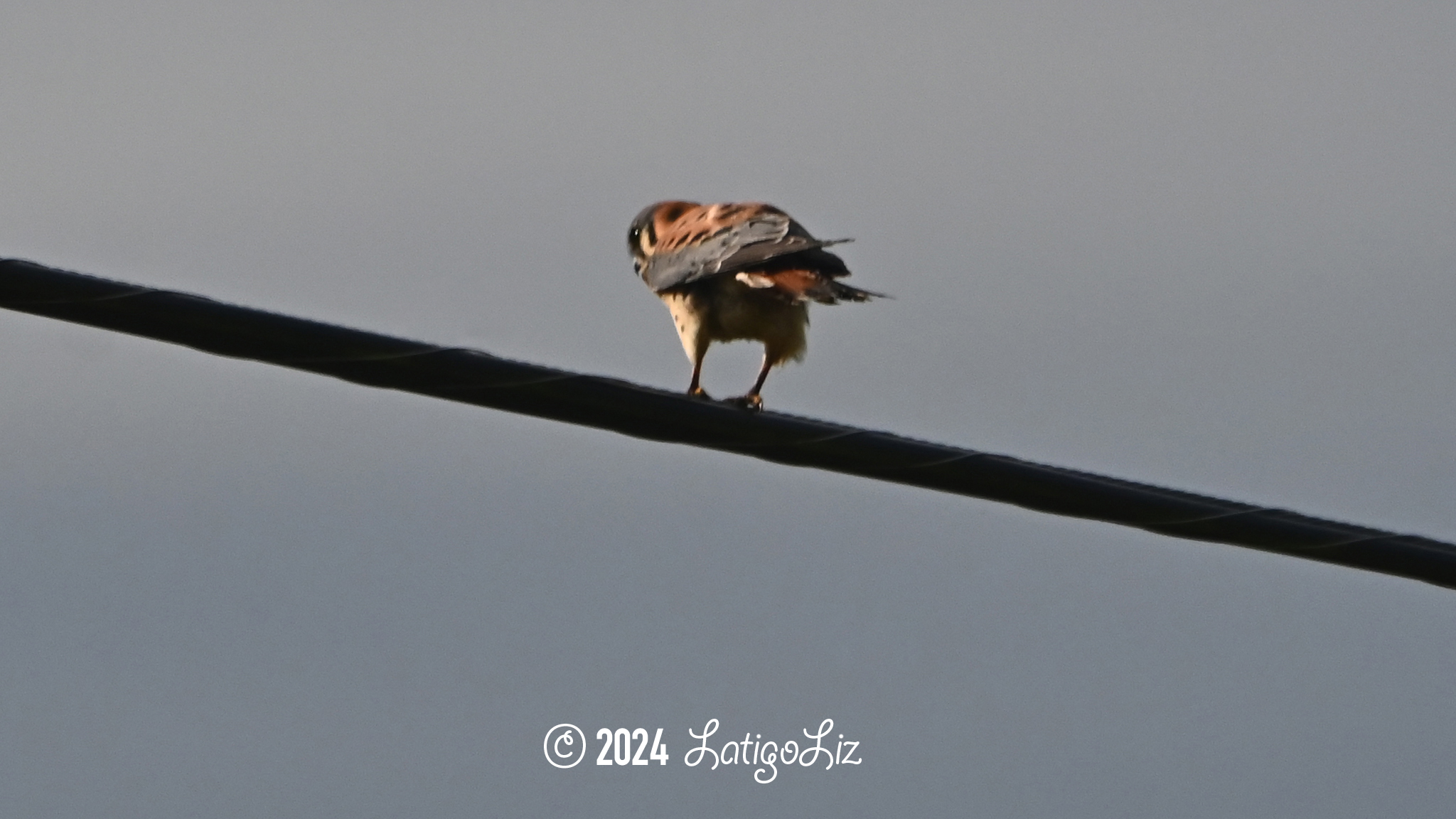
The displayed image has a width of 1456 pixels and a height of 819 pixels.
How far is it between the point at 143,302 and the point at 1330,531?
270 centimetres

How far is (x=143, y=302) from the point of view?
434 cm

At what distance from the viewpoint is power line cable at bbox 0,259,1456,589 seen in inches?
177

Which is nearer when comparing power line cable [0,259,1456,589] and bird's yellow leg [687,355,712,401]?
power line cable [0,259,1456,589]

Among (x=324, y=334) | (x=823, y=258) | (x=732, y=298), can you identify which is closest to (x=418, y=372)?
(x=324, y=334)

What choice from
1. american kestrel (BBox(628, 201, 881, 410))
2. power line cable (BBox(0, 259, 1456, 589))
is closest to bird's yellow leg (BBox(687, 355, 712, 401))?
american kestrel (BBox(628, 201, 881, 410))

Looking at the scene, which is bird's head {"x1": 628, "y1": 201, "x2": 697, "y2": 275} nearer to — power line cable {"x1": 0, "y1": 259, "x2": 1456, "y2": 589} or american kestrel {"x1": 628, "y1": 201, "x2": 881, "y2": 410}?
american kestrel {"x1": 628, "y1": 201, "x2": 881, "y2": 410}

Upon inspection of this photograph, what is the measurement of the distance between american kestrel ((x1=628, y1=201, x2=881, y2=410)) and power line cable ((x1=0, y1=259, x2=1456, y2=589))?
7.62 ft

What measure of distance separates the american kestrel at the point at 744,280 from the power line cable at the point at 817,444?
232cm

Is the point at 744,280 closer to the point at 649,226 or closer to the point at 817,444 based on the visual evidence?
the point at 649,226

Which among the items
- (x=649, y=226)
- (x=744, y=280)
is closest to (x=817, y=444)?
(x=744, y=280)

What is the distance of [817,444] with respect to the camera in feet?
15.9

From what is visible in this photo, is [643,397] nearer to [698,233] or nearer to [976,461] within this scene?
[976,461]

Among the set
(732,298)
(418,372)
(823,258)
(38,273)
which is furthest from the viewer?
(732,298)

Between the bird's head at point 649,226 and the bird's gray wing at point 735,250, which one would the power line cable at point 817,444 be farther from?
the bird's head at point 649,226
